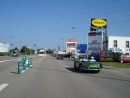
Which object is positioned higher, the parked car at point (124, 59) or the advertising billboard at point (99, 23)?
the advertising billboard at point (99, 23)

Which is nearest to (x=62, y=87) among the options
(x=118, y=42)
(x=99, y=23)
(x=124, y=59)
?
(x=124, y=59)

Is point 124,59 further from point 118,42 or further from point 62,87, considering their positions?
point 118,42

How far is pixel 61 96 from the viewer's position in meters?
9.59

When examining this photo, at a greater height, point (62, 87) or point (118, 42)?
point (118, 42)

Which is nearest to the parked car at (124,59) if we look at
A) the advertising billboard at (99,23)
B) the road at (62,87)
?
the road at (62,87)

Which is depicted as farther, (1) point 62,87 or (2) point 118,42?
(2) point 118,42

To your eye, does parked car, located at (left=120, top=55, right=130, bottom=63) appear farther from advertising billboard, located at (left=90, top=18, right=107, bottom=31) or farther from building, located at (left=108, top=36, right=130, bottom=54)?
building, located at (left=108, top=36, right=130, bottom=54)

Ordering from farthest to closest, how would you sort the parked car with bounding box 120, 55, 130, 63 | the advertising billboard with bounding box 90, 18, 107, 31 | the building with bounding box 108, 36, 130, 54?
the building with bounding box 108, 36, 130, 54, the advertising billboard with bounding box 90, 18, 107, 31, the parked car with bounding box 120, 55, 130, 63

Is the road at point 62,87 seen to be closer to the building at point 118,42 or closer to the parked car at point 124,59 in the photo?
the parked car at point 124,59

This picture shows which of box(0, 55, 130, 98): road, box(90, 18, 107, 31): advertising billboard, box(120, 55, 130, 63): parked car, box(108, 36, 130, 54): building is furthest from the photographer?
box(108, 36, 130, 54): building

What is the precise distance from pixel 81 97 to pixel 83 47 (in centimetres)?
10041

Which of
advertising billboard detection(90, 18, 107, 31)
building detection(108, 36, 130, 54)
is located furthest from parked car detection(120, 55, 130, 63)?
building detection(108, 36, 130, 54)

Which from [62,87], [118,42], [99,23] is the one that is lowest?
[62,87]

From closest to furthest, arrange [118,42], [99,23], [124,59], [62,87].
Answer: [62,87] → [124,59] → [99,23] → [118,42]
